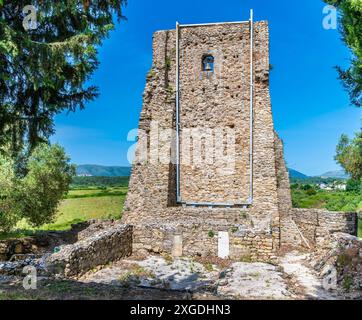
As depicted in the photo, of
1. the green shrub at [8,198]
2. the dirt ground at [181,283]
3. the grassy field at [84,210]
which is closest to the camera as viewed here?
the dirt ground at [181,283]

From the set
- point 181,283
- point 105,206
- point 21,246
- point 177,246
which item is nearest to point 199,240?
point 177,246

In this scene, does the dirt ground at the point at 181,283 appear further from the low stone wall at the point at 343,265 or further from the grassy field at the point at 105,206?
the grassy field at the point at 105,206

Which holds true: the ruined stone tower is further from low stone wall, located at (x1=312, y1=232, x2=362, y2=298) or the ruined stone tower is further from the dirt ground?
low stone wall, located at (x1=312, y1=232, x2=362, y2=298)

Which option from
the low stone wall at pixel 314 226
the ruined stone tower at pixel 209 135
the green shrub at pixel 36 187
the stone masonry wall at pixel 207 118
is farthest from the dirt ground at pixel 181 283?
the green shrub at pixel 36 187

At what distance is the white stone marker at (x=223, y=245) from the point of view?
12.3m

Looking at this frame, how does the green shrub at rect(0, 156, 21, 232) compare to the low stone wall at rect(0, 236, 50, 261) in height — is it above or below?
above

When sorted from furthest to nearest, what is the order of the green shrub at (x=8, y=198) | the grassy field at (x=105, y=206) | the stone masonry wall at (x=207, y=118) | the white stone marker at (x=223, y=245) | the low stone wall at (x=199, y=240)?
the grassy field at (x=105, y=206) < the green shrub at (x=8, y=198) < the stone masonry wall at (x=207, y=118) < the white stone marker at (x=223, y=245) < the low stone wall at (x=199, y=240)

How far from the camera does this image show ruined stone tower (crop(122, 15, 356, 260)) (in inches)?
636

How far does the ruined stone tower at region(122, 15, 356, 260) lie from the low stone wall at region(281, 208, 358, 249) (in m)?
0.39

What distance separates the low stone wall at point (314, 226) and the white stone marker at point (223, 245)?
15.8 ft

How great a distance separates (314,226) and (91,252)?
1154 centimetres

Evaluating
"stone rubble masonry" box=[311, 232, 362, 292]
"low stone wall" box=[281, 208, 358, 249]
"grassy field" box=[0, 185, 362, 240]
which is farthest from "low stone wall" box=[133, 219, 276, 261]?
"grassy field" box=[0, 185, 362, 240]

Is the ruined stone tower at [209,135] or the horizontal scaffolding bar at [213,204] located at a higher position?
the ruined stone tower at [209,135]
